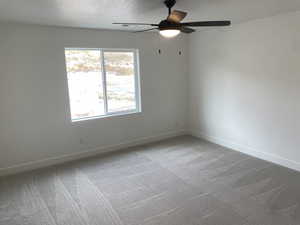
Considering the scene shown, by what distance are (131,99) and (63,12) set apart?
2353mm

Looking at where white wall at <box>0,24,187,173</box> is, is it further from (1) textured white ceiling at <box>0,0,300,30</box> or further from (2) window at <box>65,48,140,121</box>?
(1) textured white ceiling at <box>0,0,300,30</box>

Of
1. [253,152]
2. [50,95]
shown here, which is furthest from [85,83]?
[253,152]

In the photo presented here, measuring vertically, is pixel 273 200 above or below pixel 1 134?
below

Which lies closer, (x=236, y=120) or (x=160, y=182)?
(x=160, y=182)

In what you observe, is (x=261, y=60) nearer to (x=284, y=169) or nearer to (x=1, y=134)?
(x=284, y=169)

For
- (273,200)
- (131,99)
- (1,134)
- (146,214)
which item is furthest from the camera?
(131,99)

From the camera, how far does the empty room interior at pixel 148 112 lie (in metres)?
2.75

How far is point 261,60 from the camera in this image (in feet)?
12.7

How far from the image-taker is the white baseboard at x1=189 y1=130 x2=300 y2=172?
12.0 ft

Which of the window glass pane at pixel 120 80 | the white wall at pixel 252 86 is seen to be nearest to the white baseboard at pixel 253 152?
the white wall at pixel 252 86

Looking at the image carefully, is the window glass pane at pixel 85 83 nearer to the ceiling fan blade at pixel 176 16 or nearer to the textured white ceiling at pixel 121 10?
the textured white ceiling at pixel 121 10

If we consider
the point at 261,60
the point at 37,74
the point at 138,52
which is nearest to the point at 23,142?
the point at 37,74

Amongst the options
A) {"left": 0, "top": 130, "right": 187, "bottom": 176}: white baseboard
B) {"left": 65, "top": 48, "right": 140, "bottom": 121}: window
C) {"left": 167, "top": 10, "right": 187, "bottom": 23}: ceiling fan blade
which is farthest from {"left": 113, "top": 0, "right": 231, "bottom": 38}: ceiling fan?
{"left": 0, "top": 130, "right": 187, "bottom": 176}: white baseboard

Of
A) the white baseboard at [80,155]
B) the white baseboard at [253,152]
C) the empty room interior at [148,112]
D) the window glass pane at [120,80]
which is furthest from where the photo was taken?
the window glass pane at [120,80]
